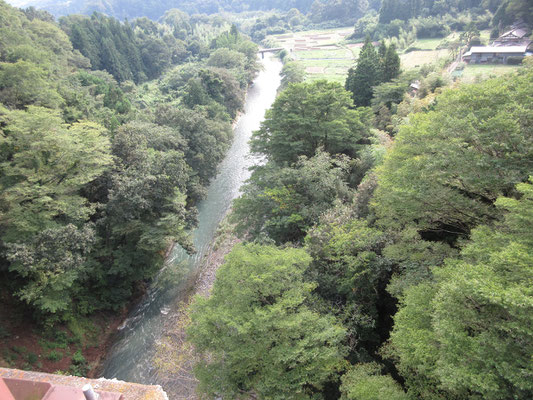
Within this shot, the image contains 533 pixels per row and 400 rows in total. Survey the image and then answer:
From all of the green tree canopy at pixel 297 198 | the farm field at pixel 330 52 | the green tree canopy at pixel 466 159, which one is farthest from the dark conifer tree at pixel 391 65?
the green tree canopy at pixel 466 159

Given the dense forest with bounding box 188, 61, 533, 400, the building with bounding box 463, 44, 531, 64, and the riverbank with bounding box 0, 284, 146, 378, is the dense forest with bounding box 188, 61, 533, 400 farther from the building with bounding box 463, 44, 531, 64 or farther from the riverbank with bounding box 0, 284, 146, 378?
the building with bounding box 463, 44, 531, 64

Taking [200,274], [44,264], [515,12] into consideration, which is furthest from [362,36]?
[44,264]

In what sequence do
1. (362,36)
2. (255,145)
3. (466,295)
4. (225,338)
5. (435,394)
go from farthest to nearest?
(362,36)
(255,145)
(225,338)
(435,394)
(466,295)

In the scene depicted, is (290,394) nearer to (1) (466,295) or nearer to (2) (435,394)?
(2) (435,394)

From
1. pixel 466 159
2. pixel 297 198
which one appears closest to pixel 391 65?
pixel 297 198

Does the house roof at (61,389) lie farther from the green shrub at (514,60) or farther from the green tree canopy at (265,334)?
the green shrub at (514,60)
